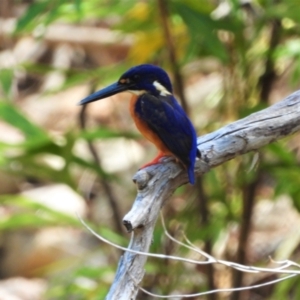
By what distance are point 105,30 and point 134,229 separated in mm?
3764

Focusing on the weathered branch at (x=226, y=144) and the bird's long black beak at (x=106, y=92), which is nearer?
the weathered branch at (x=226, y=144)

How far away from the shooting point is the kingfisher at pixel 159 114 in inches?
49.6

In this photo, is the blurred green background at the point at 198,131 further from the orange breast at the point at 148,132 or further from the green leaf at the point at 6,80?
the orange breast at the point at 148,132

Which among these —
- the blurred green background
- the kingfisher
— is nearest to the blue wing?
the kingfisher

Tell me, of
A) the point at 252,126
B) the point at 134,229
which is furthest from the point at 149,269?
the point at 134,229

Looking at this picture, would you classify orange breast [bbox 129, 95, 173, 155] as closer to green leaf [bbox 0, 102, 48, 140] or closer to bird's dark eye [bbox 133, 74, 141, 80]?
bird's dark eye [bbox 133, 74, 141, 80]

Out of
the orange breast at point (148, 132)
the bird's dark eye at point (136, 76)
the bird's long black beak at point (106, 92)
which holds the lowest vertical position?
the orange breast at point (148, 132)

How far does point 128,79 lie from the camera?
1.43 m

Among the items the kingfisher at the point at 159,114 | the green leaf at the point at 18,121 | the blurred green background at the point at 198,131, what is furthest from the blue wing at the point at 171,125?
the green leaf at the point at 18,121

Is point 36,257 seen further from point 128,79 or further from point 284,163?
point 128,79

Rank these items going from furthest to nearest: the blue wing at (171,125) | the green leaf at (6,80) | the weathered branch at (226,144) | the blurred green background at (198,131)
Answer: the green leaf at (6,80), the blurred green background at (198,131), the blue wing at (171,125), the weathered branch at (226,144)

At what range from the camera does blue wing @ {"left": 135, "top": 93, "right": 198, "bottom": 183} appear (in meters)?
1.24

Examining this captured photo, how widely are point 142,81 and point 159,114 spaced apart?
0.34 feet

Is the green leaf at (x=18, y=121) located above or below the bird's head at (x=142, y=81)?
above
